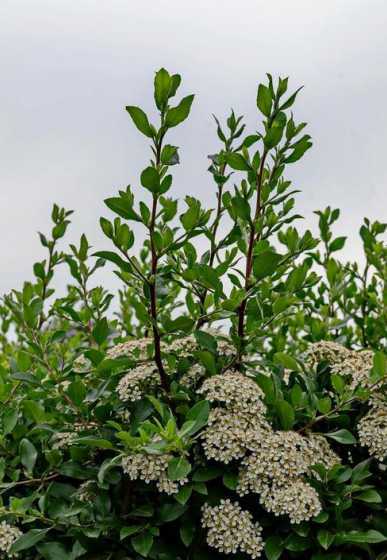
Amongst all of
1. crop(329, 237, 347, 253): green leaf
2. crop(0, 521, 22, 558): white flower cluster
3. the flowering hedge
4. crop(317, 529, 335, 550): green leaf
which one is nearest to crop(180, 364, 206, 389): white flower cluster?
the flowering hedge

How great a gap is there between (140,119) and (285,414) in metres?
0.95

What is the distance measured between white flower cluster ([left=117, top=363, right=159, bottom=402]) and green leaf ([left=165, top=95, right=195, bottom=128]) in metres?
0.71

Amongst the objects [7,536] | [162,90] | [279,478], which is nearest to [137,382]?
[279,478]

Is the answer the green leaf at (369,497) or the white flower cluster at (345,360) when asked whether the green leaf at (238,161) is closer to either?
the white flower cluster at (345,360)

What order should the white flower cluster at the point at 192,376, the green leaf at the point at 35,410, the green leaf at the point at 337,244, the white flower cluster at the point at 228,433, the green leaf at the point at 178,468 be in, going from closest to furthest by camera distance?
the green leaf at the point at 178,468
the white flower cluster at the point at 228,433
the white flower cluster at the point at 192,376
the green leaf at the point at 35,410
the green leaf at the point at 337,244

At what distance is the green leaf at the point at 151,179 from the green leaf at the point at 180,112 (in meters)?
0.17

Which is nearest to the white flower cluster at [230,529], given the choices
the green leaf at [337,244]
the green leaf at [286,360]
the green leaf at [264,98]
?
the green leaf at [286,360]

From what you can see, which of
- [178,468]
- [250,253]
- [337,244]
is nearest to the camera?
[178,468]

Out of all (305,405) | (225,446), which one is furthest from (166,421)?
(305,405)

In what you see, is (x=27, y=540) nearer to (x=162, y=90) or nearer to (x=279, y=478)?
(x=279, y=478)

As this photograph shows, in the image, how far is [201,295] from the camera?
102 inches

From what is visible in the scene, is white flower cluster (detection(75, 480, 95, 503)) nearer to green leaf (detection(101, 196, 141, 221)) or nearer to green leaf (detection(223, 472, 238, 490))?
green leaf (detection(223, 472, 238, 490))

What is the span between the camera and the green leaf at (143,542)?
2133mm

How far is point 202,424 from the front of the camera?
2109 mm
